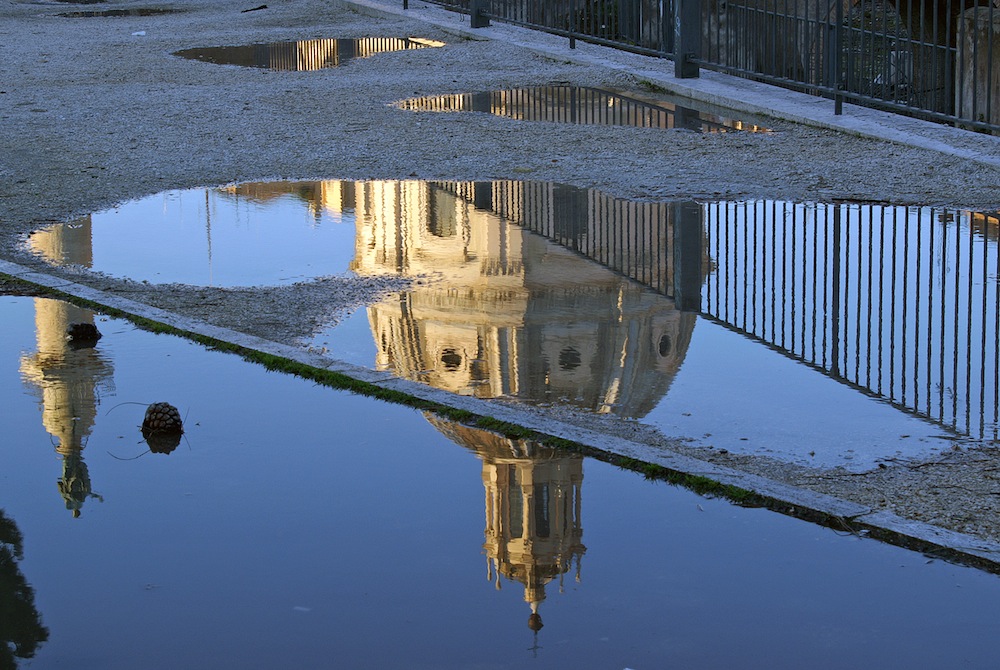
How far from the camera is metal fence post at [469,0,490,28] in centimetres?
2620

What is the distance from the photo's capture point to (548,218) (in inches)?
447

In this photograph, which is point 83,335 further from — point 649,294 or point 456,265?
point 649,294

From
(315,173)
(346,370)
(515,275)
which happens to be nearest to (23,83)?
(315,173)

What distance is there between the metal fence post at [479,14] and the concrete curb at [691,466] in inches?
725

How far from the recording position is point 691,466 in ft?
19.8

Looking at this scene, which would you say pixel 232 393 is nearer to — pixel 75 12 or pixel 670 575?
pixel 670 575

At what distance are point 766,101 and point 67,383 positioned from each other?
10987 mm

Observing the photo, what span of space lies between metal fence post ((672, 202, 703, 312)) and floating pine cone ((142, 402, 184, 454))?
10.8ft

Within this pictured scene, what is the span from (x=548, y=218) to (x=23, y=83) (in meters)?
11.8

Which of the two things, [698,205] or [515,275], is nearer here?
[515,275]

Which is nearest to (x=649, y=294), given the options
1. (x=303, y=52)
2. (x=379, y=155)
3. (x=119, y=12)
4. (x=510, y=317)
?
(x=510, y=317)

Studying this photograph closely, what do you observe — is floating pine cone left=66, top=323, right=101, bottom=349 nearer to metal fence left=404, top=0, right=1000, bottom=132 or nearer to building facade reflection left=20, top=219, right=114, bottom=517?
building facade reflection left=20, top=219, right=114, bottom=517

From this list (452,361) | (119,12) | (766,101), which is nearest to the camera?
(452,361)

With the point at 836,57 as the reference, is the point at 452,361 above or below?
below
